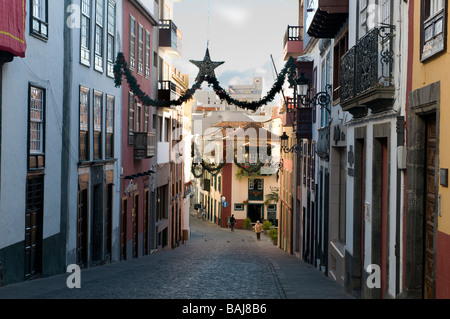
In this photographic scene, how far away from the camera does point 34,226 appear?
14.9 meters

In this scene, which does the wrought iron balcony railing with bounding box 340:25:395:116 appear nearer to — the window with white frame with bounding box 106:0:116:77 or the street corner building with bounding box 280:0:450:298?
the street corner building with bounding box 280:0:450:298

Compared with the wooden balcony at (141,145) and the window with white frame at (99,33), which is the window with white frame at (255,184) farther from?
the window with white frame at (99,33)

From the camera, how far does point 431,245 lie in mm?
8273

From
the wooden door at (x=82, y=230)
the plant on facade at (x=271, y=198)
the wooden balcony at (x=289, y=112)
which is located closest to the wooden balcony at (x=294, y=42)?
the wooden balcony at (x=289, y=112)

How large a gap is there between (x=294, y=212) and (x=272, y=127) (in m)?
35.5

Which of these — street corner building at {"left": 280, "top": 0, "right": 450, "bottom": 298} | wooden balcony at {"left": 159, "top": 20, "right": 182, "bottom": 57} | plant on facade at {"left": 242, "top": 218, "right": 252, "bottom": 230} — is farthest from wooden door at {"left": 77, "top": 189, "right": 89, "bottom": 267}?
plant on facade at {"left": 242, "top": 218, "right": 252, "bottom": 230}

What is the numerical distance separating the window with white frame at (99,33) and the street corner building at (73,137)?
0.11 ft

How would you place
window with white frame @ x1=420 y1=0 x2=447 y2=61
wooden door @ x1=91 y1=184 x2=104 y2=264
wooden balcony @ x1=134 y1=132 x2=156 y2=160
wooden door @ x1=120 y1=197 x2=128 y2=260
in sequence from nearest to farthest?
window with white frame @ x1=420 y1=0 x2=447 y2=61 < wooden door @ x1=91 y1=184 x2=104 y2=264 < wooden door @ x1=120 y1=197 x2=128 y2=260 < wooden balcony @ x1=134 y1=132 x2=156 y2=160

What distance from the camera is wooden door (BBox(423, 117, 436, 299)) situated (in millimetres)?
8307

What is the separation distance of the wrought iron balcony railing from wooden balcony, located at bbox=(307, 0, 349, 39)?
285 centimetres

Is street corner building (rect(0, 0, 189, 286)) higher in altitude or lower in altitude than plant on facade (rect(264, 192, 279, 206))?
higher

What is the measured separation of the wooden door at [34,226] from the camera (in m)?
14.5

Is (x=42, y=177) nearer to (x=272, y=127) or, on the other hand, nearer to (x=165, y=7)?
(x=165, y=7)

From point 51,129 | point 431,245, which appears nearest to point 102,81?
point 51,129
